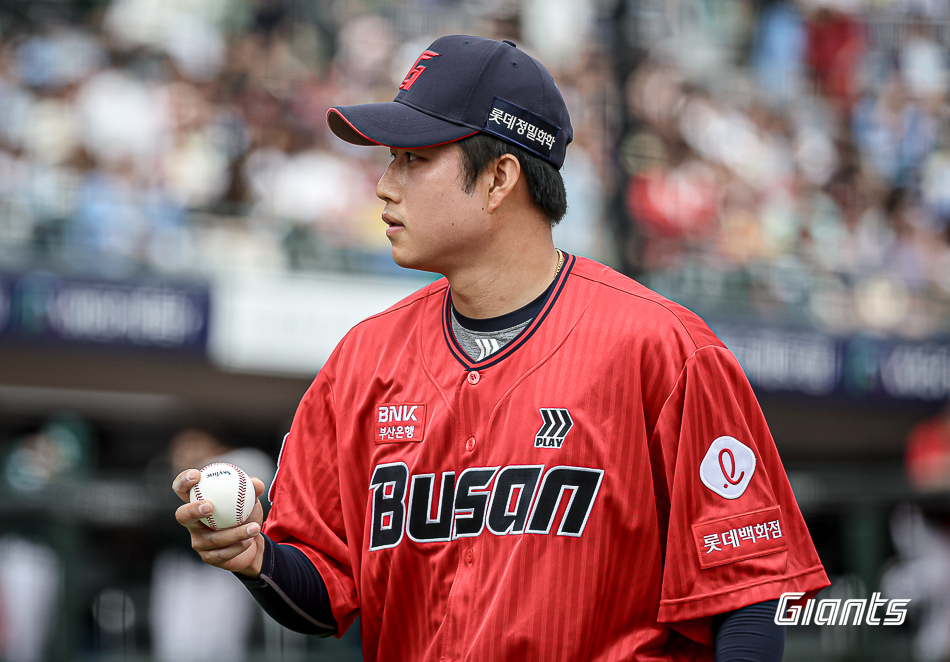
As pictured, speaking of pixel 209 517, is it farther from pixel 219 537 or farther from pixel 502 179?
pixel 502 179

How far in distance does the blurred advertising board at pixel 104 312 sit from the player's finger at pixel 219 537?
5.85 metres

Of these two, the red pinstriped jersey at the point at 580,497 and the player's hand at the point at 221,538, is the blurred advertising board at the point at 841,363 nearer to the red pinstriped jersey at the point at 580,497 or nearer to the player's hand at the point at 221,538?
the red pinstriped jersey at the point at 580,497

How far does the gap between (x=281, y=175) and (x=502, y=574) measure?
281 inches

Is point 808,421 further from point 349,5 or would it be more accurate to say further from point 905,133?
point 349,5

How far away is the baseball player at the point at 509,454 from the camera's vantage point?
1.83 metres

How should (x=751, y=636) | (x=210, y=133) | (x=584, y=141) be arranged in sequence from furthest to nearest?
(x=584, y=141) → (x=210, y=133) → (x=751, y=636)

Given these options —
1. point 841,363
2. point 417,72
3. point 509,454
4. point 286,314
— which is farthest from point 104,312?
point 509,454

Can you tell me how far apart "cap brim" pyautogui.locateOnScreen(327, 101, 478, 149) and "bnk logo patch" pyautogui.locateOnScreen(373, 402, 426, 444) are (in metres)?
0.48

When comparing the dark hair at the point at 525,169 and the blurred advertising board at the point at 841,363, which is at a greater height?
the dark hair at the point at 525,169

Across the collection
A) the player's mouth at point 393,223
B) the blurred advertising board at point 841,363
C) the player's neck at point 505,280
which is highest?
the player's mouth at point 393,223

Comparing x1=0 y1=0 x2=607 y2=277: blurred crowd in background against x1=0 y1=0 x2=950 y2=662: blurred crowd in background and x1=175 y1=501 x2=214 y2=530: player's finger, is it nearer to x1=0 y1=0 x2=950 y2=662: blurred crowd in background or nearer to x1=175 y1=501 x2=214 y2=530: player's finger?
x1=0 y1=0 x2=950 y2=662: blurred crowd in background

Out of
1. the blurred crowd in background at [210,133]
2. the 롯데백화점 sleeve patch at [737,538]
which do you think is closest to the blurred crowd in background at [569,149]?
the blurred crowd in background at [210,133]

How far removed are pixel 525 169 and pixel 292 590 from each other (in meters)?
0.89

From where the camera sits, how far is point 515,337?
2027 mm
